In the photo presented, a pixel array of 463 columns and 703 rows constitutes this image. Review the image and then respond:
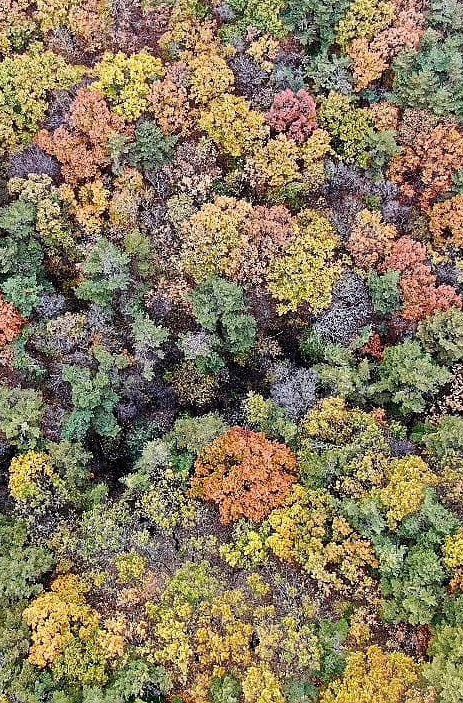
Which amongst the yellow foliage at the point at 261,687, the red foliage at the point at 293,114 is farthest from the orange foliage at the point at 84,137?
the yellow foliage at the point at 261,687

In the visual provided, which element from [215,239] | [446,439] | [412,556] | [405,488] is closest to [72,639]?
[412,556]

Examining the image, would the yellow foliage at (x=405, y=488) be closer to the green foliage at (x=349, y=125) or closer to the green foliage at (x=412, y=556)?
the green foliage at (x=412, y=556)

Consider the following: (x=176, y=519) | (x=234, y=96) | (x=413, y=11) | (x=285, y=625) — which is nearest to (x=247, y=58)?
(x=234, y=96)

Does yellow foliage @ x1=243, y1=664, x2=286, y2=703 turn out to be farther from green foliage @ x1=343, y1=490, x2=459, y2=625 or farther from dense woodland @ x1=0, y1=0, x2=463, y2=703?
green foliage @ x1=343, y1=490, x2=459, y2=625

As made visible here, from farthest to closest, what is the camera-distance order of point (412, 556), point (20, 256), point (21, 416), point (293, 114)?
point (293, 114), point (20, 256), point (21, 416), point (412, 556)

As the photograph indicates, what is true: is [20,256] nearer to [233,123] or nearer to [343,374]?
[233,123]

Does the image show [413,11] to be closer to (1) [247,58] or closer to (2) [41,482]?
(1) [247,58]
